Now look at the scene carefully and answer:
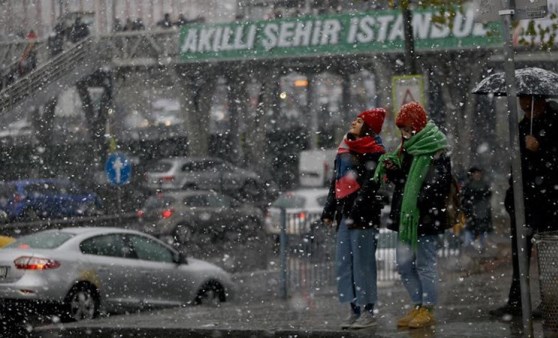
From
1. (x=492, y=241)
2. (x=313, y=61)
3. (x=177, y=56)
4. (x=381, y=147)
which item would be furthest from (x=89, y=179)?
(x=381, y=147)

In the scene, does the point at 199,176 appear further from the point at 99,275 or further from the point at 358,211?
the point at 358,211

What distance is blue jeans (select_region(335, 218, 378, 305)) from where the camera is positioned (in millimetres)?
9820

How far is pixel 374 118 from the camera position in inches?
383

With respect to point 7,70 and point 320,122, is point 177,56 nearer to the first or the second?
point 7,70

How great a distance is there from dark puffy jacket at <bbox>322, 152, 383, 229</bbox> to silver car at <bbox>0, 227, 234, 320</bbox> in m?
5.48

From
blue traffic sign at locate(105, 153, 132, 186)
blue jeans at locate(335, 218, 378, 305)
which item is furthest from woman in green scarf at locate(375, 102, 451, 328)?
blue traffic sign at locate(105, 153, 132, 186)

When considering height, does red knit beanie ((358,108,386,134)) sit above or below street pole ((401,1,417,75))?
below

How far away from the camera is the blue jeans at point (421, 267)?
953 centimetres

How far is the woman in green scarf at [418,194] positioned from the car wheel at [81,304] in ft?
19.1

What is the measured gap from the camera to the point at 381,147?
990 cm

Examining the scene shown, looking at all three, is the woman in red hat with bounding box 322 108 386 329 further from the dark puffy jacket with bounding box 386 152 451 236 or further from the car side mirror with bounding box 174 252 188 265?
the car side mirror with bounding box 174 252 188 265

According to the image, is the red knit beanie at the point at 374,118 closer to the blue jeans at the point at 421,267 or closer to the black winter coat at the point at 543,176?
the blue jeans at the point at 421,267

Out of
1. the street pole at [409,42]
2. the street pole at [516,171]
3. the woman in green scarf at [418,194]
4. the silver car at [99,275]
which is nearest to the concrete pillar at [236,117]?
the street pole at [409,42]

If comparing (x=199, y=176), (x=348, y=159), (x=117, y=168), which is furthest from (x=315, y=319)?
(x=199, y=176)
